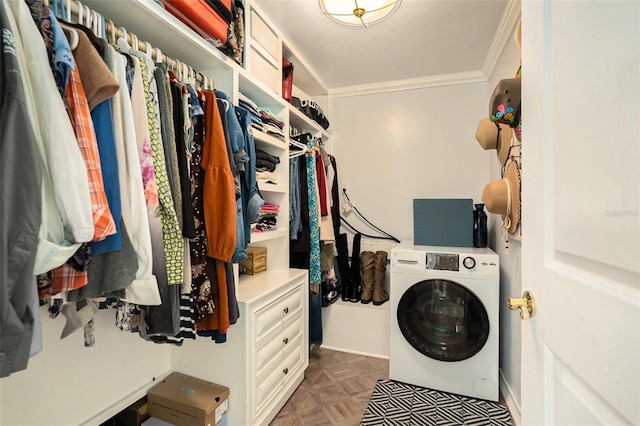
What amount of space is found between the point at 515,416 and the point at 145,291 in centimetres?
210

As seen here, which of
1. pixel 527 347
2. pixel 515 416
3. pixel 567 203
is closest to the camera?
pixel 567 203

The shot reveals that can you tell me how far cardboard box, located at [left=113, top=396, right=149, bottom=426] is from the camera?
1.47m

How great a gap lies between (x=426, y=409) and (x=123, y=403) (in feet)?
5.51

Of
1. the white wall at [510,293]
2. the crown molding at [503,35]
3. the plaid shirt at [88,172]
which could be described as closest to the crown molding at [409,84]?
the crown molding at [503,35]

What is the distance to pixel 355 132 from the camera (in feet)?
10.1

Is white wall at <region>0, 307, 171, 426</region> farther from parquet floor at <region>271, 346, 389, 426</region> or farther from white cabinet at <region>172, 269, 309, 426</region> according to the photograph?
parquet floor at <region>271, 346, 389, 426</region>

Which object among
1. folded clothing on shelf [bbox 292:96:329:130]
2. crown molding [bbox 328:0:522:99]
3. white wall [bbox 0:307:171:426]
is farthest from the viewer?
folded clothing on shelf [bbox 292:96:329:130]

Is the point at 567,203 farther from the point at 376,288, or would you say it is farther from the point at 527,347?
the point at 376,288

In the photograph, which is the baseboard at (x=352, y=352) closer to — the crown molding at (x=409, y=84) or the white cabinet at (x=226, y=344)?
the white cabinet at (x=226, y=344)

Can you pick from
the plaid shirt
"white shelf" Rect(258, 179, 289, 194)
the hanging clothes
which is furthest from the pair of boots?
the hanging clothes

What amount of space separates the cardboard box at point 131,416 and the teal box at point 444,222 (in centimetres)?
198

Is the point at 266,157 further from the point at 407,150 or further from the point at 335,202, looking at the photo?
the point at 407,150

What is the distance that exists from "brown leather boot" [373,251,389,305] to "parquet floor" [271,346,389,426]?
19.7 inches

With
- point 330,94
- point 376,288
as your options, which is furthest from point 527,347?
point 330,94
